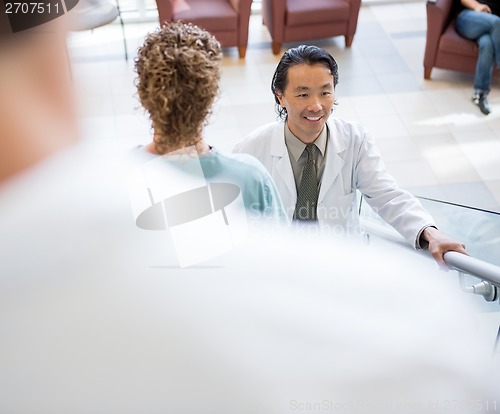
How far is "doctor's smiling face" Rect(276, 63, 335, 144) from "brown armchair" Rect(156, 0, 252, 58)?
340cm

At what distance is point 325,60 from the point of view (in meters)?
2.99

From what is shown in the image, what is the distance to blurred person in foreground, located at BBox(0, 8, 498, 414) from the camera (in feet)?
2.32

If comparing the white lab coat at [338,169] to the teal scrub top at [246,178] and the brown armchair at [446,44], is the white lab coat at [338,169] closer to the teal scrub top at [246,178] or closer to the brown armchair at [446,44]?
the teal scrub top at [246,178]

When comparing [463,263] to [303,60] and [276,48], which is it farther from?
[276,48]

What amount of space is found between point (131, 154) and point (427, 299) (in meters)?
0.73

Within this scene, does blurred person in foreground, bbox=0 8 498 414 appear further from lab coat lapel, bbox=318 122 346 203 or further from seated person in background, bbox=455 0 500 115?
seated person in background, bbox=455 0 500 115

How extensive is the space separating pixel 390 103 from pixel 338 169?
10.8 ft

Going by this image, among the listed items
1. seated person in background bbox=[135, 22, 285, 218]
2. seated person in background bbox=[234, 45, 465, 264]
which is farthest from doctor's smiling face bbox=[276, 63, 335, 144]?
seated person in background bbox=[135, 22, 285, 218]

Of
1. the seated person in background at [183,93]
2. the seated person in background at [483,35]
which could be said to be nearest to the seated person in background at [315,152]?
the seated person in background at [183,93]

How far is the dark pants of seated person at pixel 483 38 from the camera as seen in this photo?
586 cm

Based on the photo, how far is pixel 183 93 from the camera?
1.23 m

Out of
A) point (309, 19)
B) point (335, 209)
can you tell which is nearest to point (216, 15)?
point (309, 19)

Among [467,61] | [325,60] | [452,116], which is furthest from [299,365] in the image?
[467,61]

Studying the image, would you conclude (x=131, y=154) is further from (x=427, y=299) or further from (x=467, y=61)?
(x=467, y=61)
